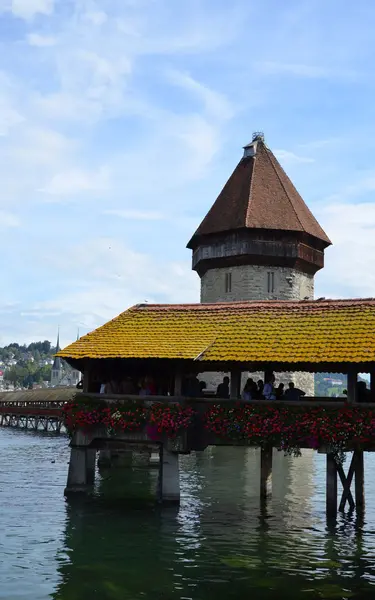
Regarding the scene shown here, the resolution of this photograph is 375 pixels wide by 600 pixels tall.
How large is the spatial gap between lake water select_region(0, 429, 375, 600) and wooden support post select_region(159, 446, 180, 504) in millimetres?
393

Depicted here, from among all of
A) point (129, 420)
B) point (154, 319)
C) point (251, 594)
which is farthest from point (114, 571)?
point (154, 319)

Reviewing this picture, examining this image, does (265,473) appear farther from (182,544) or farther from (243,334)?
(182,544)

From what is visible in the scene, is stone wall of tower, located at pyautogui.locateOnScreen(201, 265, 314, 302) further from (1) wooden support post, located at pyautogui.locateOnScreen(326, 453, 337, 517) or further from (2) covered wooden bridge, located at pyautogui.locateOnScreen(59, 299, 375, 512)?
(1) wooden support post, located at pyautogui.locateOnScreen(326, 453, 337, 517)

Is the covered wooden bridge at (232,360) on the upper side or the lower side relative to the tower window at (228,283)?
lower

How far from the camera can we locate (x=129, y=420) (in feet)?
66.3

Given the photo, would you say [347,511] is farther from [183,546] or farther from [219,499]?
[183,546]

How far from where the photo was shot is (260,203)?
51094 millimetres

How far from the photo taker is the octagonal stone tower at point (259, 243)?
161ft

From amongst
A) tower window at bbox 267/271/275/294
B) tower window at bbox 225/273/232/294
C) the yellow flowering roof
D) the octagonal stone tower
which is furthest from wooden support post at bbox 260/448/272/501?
tower window at bbox 225/273/232/294

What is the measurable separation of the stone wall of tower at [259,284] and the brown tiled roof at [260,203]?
262 centimetres

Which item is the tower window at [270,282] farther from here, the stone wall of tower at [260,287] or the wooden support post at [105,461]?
the wooden support post at [105,461]

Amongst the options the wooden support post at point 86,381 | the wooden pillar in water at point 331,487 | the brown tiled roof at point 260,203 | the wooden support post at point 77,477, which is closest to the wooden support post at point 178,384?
the wooden support post at point 86,381

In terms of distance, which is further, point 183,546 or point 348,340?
point 348,340

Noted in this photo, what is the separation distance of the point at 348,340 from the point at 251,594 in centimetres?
777
